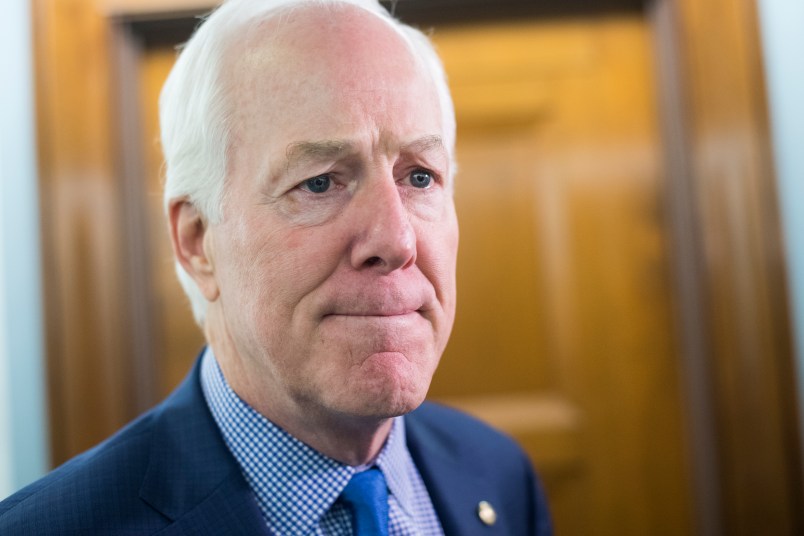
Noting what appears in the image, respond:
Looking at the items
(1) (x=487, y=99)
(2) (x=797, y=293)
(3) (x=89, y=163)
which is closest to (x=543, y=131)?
(1) (x=487, y=99)

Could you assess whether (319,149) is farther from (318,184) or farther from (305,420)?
(305,420)

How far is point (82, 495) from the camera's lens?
30.4 inches

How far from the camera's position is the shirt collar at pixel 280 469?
2.64 ft

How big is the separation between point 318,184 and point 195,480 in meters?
0.37

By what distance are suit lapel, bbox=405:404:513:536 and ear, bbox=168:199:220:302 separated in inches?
15.2

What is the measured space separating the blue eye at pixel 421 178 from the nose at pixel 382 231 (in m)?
0.07

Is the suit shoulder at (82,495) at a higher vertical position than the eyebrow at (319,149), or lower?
lower

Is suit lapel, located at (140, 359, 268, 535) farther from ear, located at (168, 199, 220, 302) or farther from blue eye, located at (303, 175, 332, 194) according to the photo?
blue eye, located at (303, 175, 332, 194)

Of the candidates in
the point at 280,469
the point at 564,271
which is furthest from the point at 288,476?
the point at 564,271

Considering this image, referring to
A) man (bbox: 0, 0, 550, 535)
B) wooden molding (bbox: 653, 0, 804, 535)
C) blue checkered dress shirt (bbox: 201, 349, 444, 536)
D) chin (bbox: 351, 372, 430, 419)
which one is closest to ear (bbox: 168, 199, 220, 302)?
man (bbox: 0, 0, 550, 535)

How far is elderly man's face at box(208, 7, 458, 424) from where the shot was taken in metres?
0.73

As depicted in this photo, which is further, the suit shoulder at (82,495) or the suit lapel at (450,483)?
the suit lapel at (450,483)

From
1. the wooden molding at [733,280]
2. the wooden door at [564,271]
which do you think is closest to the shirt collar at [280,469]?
the wooden door at [564,271]

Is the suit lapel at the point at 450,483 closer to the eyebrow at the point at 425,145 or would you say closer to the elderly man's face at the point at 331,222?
the elderly man's face at the point at 331,222
